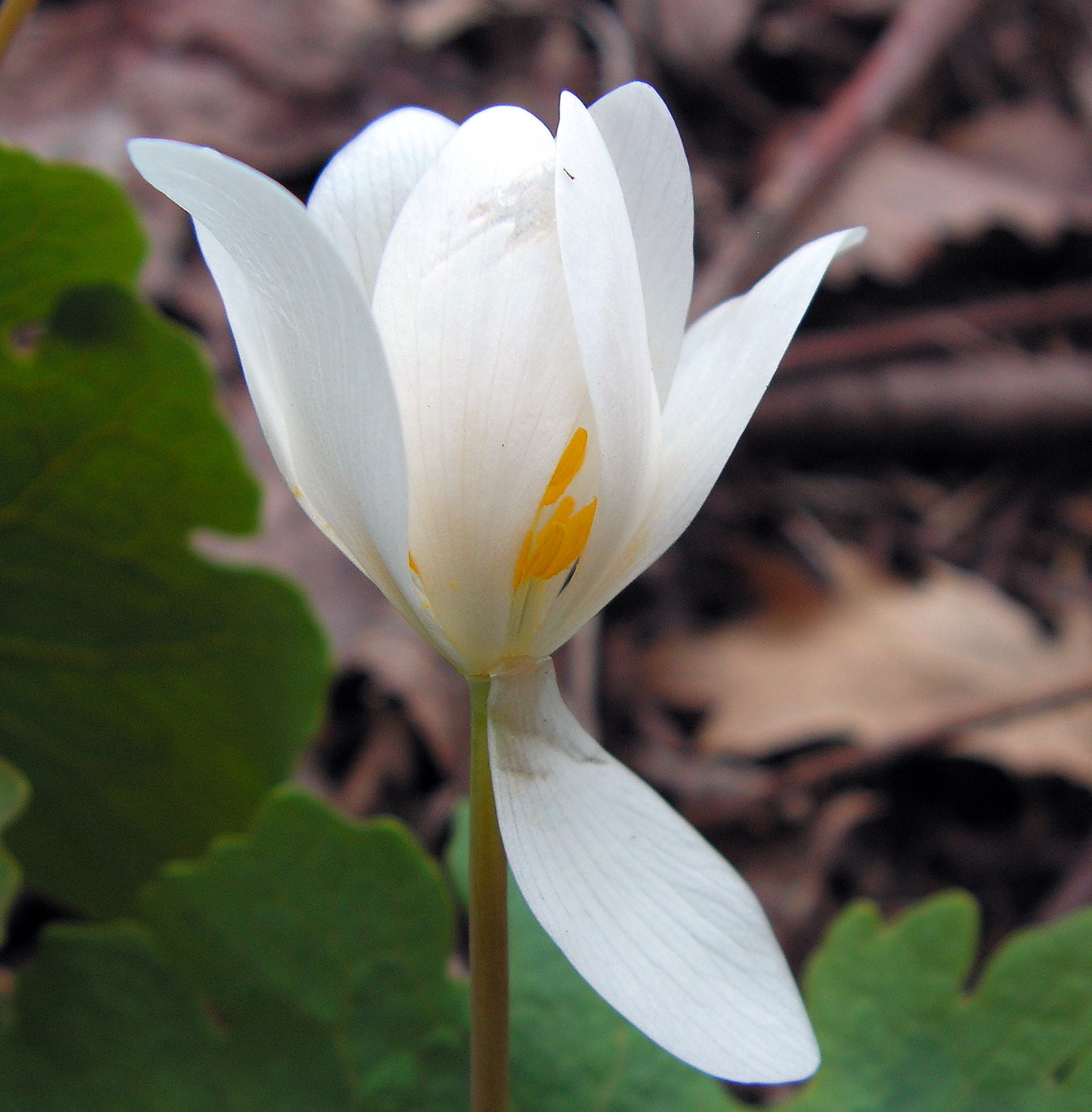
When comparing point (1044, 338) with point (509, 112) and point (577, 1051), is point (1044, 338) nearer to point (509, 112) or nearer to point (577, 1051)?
point (577, 1051)

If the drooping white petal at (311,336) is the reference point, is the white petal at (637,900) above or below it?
below

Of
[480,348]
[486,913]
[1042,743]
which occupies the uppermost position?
[480,348]

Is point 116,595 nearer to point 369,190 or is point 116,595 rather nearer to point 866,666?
point 369,190

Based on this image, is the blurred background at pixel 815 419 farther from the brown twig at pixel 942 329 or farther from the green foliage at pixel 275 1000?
the green foliage at pixel 275 1000

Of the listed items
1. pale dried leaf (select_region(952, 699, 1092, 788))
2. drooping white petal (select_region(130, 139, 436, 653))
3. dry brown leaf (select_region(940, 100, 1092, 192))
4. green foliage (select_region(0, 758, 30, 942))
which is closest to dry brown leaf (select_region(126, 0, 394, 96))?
dry brown leaf (select_region(940, 100, 1092, 192))

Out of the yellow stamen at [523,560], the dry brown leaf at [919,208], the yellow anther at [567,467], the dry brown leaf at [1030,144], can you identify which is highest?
the yellow anther at [567,467]

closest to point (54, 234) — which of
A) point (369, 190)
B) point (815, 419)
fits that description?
point (369, 190)

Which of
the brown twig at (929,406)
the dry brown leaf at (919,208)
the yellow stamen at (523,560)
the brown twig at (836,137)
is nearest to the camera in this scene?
the yellow stamen at (523,560)

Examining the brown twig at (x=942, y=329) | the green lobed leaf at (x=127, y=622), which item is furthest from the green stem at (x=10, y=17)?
the brown twig at (x=942, y=329)
